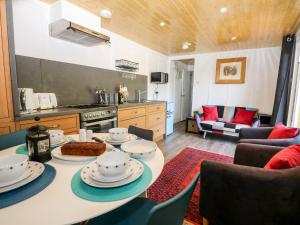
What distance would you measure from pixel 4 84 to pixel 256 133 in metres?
3.19

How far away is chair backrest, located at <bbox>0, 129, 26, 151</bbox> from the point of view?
125 centimetres

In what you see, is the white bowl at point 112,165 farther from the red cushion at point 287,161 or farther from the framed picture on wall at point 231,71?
the framed picture on wall at point 231,71

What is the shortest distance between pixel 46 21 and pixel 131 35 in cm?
162

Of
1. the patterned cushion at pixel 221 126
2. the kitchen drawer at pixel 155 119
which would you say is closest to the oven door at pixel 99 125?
the kitchen drawer at pixel 155 119

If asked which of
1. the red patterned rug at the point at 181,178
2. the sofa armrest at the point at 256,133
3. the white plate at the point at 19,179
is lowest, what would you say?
the red patterned rug at the point at 181,178

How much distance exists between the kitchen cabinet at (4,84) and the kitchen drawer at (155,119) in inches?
93.2

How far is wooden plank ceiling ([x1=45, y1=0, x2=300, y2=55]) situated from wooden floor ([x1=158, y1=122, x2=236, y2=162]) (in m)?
2.34

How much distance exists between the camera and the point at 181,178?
2.27 meters

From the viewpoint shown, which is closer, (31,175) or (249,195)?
(31,175)

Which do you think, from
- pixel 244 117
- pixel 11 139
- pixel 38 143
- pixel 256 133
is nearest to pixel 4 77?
pixel 11 139

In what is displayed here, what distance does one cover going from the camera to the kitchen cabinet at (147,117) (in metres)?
2.92

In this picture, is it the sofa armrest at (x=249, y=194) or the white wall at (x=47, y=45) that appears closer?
the sofa armrest at (x=249, y=194)

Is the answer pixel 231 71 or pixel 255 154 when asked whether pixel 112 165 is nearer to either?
pixel 255 154

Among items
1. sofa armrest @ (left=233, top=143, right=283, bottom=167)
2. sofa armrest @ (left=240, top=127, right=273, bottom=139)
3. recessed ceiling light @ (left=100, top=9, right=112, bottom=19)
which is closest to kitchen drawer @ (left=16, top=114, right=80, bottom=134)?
recessed ceiling light @ (left=100, top=9, right=112, bottom=19)
